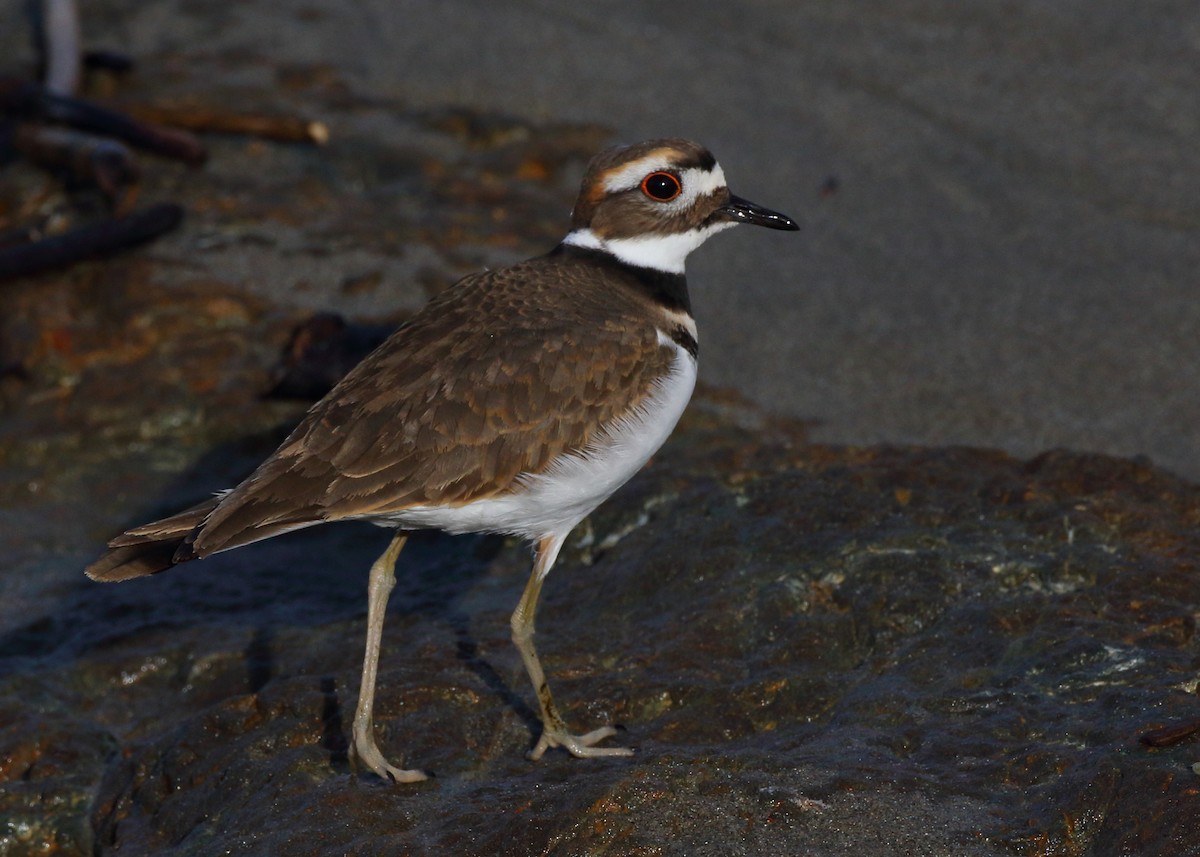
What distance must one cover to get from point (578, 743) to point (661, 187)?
2.03m

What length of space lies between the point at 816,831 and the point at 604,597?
1.62 m

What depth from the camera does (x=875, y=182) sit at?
7.64 m

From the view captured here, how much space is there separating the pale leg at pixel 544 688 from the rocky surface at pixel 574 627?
8 centimetres

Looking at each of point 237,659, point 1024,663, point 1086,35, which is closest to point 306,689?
point 237,659

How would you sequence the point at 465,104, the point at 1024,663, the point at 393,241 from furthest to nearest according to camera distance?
1. the point at 465,104
2. the point at 393,241
3. the point at 1024,663

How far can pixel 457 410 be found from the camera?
4.45m

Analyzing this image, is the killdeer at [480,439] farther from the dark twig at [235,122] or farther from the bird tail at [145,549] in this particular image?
the dark twig at [235,122]

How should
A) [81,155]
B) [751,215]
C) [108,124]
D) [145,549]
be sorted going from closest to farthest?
[145,549]
[751,215]
[81,155]
[108,124]

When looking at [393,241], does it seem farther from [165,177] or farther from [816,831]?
[816,831]

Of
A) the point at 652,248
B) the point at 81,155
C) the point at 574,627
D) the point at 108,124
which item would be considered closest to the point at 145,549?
the point at 574,627

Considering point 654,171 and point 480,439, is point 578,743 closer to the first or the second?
point 480,439

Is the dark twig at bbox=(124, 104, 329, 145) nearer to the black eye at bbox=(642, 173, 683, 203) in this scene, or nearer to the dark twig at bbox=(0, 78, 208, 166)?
the dark twig at bbox=(0, 78, 208, 166)

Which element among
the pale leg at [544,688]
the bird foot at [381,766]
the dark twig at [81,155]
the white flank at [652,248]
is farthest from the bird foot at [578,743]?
the dark twig at [81,155]

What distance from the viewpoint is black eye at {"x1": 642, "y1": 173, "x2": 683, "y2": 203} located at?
16.8ft
